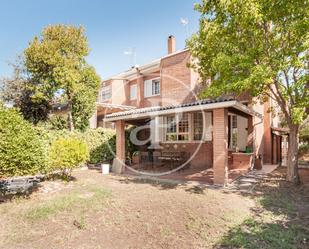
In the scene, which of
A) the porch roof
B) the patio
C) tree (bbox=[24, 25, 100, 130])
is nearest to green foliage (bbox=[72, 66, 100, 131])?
tree (bbox=[24, 25, 100, 130])

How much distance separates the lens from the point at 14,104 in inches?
728

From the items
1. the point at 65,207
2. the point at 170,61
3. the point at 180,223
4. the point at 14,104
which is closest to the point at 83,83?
the point at 14,104

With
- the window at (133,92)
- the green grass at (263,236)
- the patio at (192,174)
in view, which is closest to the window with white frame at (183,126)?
the patio at (192,174)

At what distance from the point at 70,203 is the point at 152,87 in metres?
16.8

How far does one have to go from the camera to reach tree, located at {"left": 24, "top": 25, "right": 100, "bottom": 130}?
1742 cm

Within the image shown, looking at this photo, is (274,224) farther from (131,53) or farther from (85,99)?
(131,53)

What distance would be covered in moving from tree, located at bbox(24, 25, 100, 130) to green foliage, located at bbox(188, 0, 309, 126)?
11022 millimetres

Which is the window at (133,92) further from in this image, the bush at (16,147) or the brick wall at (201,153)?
the bush at (16,147)

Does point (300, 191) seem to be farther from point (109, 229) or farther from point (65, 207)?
point (65, 207)

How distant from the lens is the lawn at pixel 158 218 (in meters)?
6.17

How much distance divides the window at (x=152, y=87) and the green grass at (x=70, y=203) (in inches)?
578

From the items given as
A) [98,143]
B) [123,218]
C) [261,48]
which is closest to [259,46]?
[261,48]

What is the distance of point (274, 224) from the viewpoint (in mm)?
6902

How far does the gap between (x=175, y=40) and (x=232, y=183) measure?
1801 centimetres
